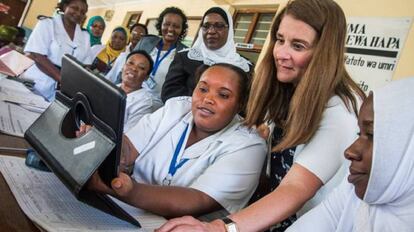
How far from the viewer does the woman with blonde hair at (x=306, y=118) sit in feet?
3.04

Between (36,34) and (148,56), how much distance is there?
0.71 meters

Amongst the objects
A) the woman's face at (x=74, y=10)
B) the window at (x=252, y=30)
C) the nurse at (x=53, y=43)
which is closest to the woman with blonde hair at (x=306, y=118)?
the nurse at (x=53, y=43)

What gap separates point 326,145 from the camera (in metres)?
1.00

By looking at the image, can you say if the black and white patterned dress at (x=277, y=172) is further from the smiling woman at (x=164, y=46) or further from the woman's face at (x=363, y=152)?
the smiling woman at (x=164, y=46)

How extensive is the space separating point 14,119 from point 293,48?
1005 millimetres

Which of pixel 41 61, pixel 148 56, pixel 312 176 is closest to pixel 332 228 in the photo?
pixel 312 176

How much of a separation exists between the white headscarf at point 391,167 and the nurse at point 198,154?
1.18 feet

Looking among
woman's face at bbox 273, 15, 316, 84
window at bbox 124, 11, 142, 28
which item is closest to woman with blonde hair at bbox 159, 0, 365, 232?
woman's face at bbox 273, 15, 316, 84

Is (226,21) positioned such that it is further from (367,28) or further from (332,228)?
(367,28)

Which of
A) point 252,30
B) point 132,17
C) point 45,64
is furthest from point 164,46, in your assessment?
point 132,17

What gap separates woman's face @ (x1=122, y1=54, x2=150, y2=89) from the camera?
7.52 feet

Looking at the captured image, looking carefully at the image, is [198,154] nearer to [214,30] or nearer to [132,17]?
[214,30]

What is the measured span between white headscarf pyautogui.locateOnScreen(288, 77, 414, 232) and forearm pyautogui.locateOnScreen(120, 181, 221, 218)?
0.38 m

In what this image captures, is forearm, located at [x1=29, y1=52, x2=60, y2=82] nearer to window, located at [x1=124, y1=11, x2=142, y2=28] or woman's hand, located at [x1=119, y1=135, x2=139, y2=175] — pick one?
woman's hand, located at [x1=119, y1=135, x2=139, y2=175]
